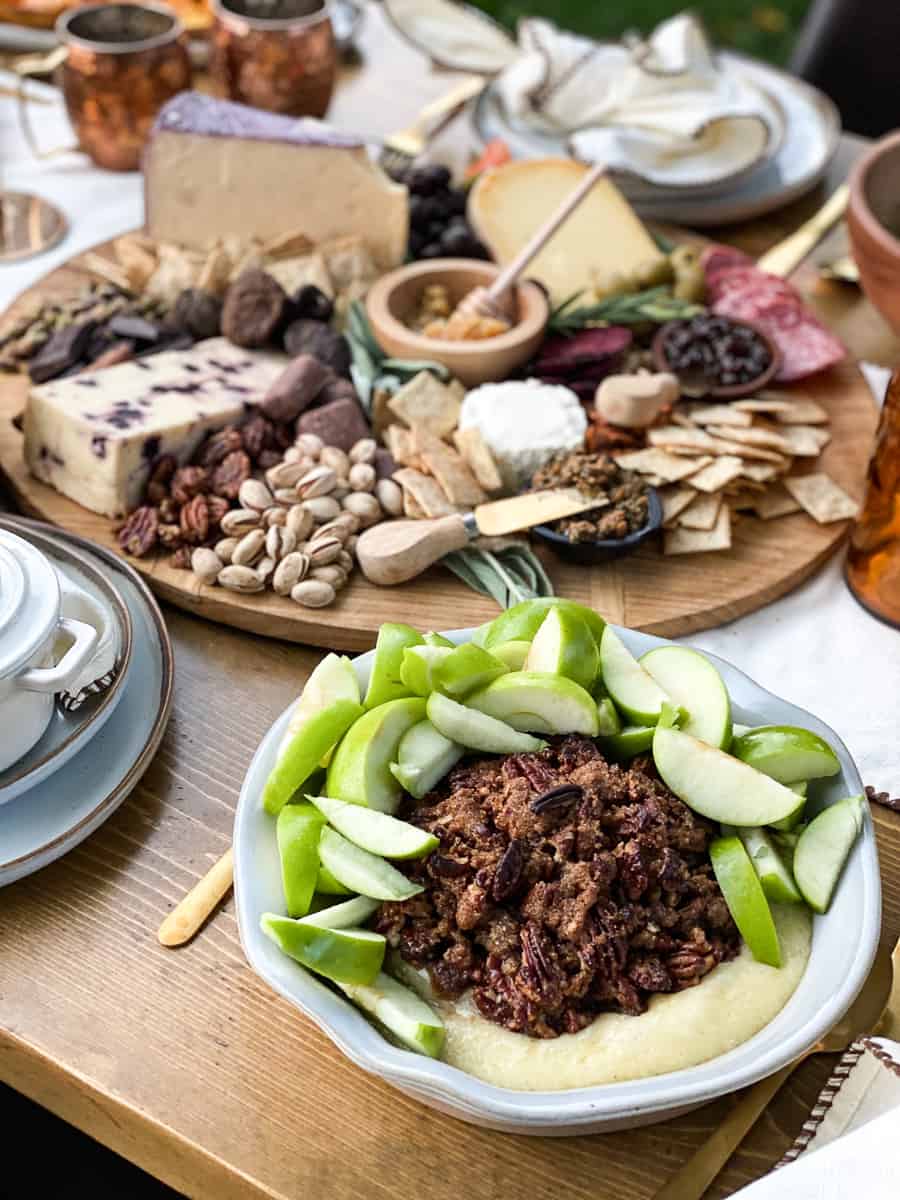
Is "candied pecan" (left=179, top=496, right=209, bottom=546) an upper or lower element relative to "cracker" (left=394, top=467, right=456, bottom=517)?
lower

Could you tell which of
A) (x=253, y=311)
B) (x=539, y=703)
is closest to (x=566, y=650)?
(x=539, y=703)

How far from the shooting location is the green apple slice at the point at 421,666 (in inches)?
35.3

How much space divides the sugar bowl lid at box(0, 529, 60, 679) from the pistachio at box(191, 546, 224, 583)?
0.26 meters

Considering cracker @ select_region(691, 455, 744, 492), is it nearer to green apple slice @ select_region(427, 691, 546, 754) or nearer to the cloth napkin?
green apple slice @ select_region(427, 691, 546, 754)

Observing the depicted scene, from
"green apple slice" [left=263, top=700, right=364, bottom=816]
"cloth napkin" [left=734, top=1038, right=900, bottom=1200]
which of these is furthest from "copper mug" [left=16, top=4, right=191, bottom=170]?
"cloth napkin" [left=734, top=1038, right=900, bottom=1200]

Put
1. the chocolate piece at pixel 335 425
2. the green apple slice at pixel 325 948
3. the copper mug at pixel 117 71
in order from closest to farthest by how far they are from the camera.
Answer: the green apple slice at pixel 325 948 < the chocolate piece at pixel 335 425 < the copper mug at pixel 117 71

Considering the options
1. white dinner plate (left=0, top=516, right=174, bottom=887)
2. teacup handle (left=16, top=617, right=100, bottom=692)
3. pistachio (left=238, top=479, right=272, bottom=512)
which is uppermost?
teacup handle (left=16, top=617, right=100, bottom=692)

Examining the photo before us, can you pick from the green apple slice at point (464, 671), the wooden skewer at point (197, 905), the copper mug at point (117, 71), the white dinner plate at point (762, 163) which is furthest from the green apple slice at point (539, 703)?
the copper mug at point (117, 71)

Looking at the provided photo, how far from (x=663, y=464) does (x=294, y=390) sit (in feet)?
1.39

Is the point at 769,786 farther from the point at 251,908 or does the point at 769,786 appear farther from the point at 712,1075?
the point at 251,908

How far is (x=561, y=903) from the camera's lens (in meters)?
0.83

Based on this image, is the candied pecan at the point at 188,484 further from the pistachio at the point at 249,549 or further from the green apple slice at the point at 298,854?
the green apple slice at the point at 298,854

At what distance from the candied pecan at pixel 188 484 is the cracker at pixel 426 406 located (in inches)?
9.3

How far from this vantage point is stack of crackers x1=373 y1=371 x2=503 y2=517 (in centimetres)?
129
